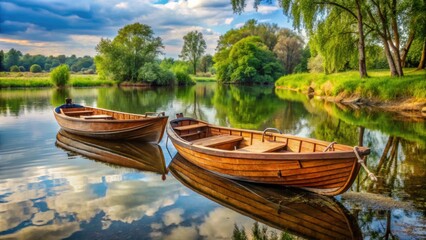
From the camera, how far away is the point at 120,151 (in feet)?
37.3

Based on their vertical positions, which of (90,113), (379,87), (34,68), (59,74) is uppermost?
(34,68)

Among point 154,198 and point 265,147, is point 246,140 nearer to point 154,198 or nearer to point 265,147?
point 265,147

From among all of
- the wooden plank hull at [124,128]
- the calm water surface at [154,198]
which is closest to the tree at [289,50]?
the calm water surface at [154,198]

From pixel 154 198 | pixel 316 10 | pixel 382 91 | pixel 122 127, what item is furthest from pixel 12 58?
pixel 154 198

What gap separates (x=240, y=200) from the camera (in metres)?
6.87

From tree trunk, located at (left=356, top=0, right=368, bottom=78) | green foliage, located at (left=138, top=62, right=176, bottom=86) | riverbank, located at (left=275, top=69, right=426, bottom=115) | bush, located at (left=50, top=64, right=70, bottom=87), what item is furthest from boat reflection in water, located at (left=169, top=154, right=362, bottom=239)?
green foliage, located at (left=138, top=62, right=176, bottom=86)

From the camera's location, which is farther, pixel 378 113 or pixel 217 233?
pixel 378 113

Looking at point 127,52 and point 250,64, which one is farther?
point 250,64

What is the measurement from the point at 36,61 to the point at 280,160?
11749 cm

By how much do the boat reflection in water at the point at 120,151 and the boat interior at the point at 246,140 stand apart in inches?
46.8

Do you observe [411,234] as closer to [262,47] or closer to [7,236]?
[7,236]

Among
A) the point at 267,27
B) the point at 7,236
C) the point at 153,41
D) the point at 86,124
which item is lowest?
the point at 7,236

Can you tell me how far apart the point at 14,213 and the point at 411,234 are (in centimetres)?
709

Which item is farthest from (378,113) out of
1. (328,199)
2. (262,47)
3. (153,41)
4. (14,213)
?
(262,47)
